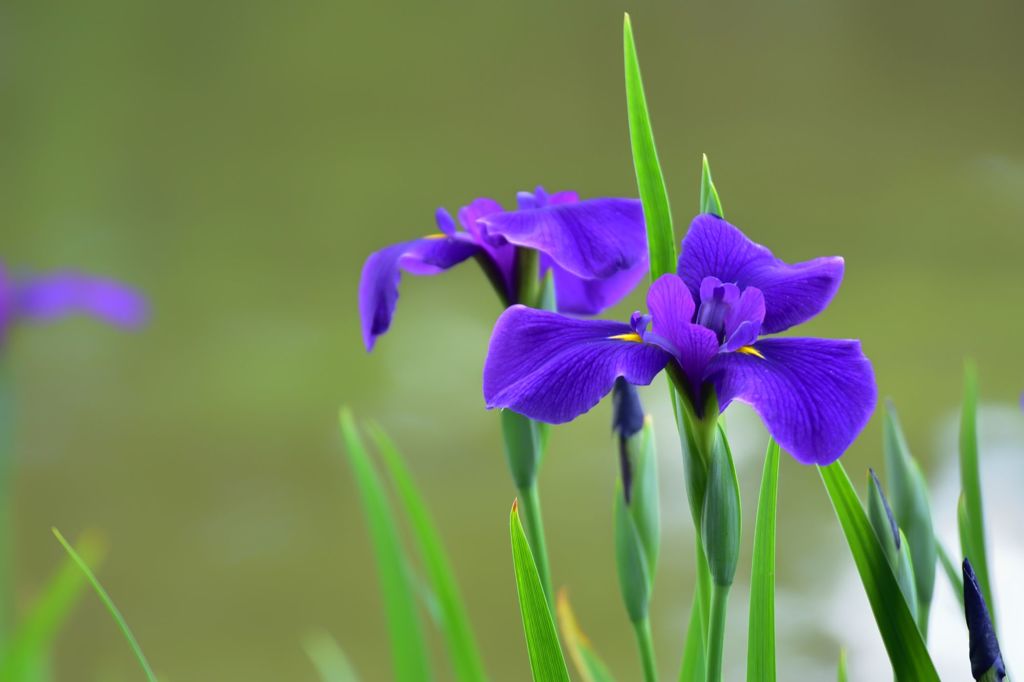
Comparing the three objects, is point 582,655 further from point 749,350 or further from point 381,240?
point 381,240

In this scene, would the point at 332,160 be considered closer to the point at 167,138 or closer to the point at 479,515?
the point at 167,138

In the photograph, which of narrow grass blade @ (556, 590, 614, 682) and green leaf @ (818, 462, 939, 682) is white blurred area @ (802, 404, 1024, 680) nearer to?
narrow grass blade @ (556, 590, 614, 682)

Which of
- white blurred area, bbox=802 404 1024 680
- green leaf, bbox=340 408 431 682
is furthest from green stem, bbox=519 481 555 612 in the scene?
white blurred area, bbox=802 404 1024 680

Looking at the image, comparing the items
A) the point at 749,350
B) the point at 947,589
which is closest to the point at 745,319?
the point at 749,350

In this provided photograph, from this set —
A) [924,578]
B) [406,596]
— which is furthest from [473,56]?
[924,578]

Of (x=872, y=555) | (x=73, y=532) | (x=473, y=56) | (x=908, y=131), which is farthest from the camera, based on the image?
(x=473, y=56)

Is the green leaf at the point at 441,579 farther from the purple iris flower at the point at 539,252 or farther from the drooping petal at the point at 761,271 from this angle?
the drooping petal at the point at 761,271

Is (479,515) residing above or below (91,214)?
below
